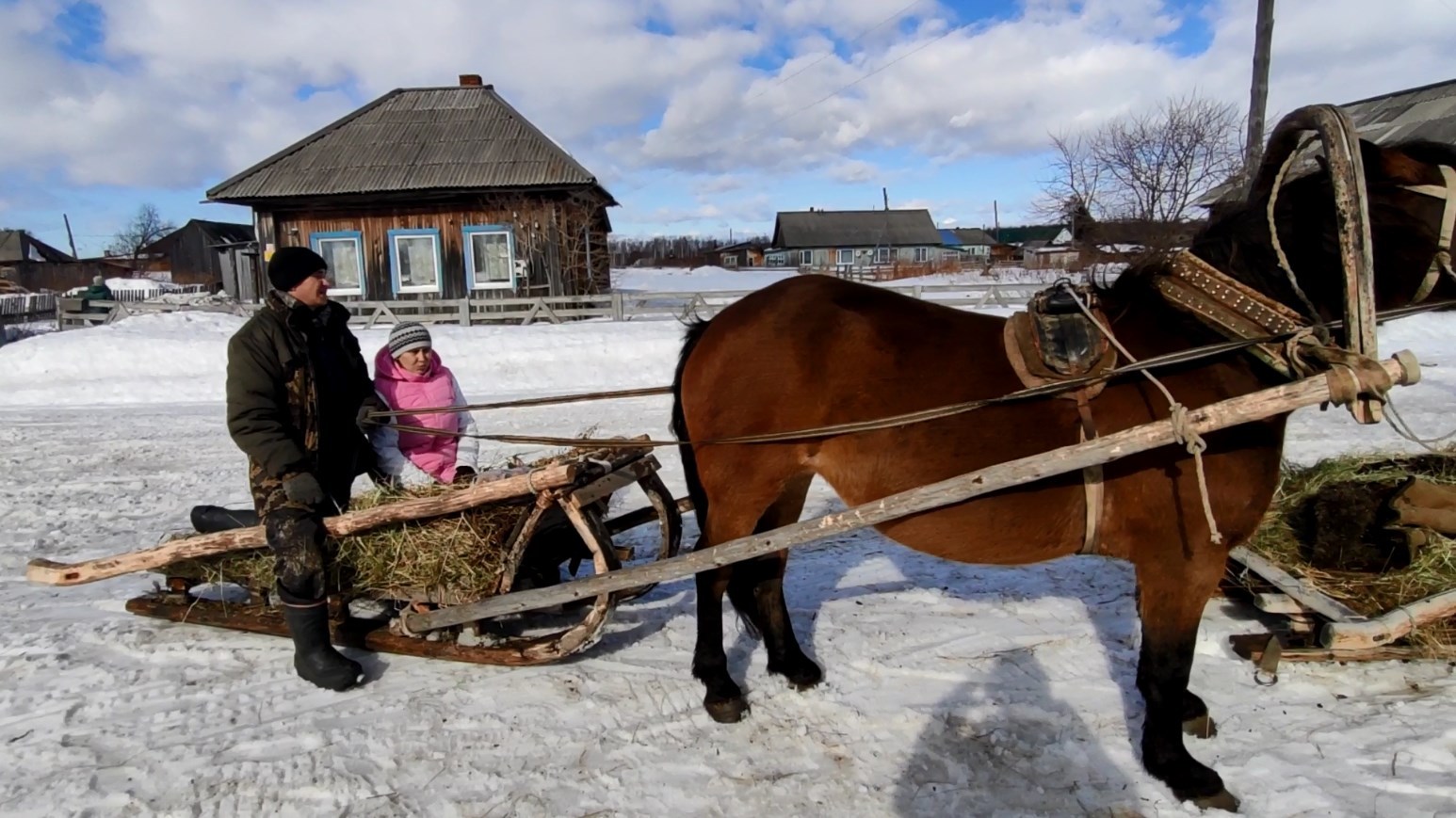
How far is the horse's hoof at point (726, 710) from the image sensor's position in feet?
10.0

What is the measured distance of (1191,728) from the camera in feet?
9.46

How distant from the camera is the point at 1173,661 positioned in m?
2.65

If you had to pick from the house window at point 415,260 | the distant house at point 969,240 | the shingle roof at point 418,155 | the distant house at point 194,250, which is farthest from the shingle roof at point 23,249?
the distant house at point 969,240

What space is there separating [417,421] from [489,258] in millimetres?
14984

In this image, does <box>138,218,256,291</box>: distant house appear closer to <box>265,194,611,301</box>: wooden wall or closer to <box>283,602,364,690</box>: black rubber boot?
<box>265,194,611,301</box>: wooden wall

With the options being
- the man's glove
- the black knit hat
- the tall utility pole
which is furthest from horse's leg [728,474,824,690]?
the tall utility pole

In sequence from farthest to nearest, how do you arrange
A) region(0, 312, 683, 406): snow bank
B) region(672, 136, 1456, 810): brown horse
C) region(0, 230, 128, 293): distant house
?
1. region(0, 230, 128, 293): distant house
2. region(0, 312, 683, 406): snow bank
3. region(672, 136, 1456, 810): brown horse

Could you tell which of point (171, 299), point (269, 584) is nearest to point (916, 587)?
point (269, 584)

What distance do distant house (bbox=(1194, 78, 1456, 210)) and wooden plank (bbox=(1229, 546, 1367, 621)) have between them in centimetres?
1364

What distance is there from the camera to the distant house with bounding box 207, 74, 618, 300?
1705 centimetres

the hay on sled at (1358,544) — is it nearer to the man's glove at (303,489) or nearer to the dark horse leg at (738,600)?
the dark horse leg at (738,600)

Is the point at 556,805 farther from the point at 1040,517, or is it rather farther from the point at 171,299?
the point at 171,299

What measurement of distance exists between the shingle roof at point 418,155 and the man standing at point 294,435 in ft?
46.9

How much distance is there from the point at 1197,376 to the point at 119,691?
426 centimetres
